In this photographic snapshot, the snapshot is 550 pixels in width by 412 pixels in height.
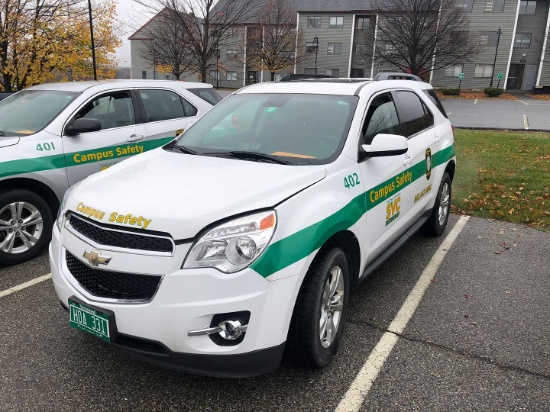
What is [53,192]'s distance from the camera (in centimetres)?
472

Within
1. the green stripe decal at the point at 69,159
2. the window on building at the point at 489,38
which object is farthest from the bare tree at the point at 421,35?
the green stripe decal at the point at 69,159

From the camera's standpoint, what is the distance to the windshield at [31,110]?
480 cm

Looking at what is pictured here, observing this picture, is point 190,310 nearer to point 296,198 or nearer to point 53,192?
point 296,198

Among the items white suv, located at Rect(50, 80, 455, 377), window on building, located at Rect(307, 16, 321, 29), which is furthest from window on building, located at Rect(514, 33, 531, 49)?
white suv, located at Rect(50, 80, 455, 377)

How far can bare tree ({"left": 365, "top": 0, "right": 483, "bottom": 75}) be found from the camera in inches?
1545

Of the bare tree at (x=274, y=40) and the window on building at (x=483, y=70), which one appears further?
the window on building at (x=483, y=70)

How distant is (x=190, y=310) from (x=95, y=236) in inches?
28.4

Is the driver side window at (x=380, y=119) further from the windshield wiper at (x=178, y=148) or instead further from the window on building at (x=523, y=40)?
the window on building at (x=523, y=40)

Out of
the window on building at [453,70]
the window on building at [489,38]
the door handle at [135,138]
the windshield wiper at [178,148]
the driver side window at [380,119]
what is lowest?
the door handle at [135,138]

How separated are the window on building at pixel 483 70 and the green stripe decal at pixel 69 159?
1992 inches

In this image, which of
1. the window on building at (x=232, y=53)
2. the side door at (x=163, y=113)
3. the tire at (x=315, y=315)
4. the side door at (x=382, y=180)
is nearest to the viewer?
the tire at (x=315, y=315)

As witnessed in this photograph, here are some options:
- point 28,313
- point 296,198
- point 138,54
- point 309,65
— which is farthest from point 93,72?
point 138,54

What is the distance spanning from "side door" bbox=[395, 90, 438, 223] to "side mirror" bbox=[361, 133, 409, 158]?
0.78 meters

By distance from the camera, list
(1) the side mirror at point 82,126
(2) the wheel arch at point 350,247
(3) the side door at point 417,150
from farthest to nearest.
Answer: (1) the side mirror at point 82,126 → (3) the side door at point 417,150 → (2) the wheel arch at point 350,247
